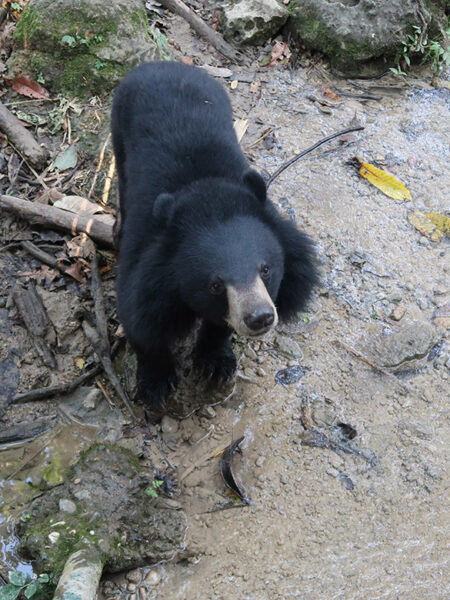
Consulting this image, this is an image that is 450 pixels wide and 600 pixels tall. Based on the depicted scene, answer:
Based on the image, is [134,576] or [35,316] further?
[35,316]

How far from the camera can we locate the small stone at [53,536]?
114 inches

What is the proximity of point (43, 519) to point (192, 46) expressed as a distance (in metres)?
4.64

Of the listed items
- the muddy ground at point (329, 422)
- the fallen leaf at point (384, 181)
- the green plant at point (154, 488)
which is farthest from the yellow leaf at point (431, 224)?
the green plant at point (154, 488)

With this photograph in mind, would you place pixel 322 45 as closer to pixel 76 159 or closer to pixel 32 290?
pixel 76 159

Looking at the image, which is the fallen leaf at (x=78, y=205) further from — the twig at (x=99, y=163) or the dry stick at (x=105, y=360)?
the dry stick at (x=105, y=360)

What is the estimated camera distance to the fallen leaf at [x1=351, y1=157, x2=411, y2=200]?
5077 mm

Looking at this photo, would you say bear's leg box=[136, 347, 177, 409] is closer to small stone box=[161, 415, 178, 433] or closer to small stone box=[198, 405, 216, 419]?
small stone box=[161, 415, 178, 433]

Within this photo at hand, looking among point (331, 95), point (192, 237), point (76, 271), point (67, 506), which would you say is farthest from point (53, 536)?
point (331, 95)

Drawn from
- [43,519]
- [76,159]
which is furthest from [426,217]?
[43,519]

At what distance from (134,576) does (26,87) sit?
400 cm

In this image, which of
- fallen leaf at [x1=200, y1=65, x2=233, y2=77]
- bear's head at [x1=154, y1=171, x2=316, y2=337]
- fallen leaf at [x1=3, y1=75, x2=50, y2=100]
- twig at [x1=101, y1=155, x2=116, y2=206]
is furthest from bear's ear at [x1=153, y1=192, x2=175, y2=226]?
fallen leaf at [x1=200, y1=65, x2=233, y2=77]

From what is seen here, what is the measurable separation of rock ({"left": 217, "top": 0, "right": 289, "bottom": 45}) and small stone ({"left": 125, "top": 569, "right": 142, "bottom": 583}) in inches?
195

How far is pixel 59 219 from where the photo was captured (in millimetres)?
4422

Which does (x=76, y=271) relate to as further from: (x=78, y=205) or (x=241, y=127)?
(x=241, y=127)
